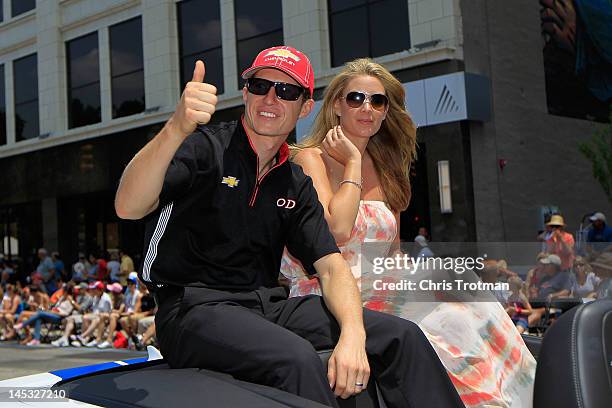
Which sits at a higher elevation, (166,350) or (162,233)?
(162,233)

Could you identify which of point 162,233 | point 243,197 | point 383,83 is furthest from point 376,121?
point 162,233

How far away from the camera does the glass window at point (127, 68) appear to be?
21.8 metres

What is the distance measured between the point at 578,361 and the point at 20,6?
27.7 metres

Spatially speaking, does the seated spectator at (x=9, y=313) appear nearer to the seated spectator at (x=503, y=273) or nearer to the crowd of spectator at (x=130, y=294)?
the crowd of spectator at (x=130, y=294)

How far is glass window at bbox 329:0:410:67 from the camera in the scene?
53.4 feet

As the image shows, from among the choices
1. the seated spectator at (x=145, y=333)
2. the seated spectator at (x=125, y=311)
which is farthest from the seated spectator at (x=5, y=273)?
the seated spectator at (x=145, y=333)

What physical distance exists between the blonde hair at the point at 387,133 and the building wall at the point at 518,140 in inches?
474

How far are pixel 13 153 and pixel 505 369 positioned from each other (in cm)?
2596

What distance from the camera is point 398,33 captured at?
16.3m

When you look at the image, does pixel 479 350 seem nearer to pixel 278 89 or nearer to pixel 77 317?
pixel 278 89

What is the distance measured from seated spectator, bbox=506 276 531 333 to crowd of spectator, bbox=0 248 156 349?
6.28 m

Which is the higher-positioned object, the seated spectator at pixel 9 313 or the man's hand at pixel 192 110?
the man's hand at pixel 192 110

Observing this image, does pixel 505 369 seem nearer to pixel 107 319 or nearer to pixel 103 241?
pixel 107 319

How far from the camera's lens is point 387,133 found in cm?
387
